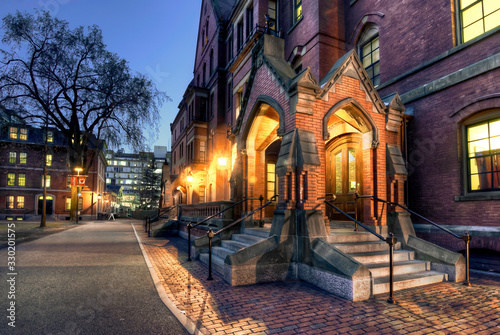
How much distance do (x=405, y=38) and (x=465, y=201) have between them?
18.4 ft

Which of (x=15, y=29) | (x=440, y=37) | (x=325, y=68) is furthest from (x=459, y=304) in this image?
(x=15, y=29)

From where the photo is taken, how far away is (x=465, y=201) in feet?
26.5

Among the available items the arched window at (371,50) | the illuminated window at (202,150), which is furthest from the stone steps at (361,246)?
the illuminated window at (202,150)

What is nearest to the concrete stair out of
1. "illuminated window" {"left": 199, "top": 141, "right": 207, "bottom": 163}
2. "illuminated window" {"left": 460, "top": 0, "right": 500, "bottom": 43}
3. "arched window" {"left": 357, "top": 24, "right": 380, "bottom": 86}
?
"arched window" {"left": 357, "top": 24, "right": 380, "bottom": 86}

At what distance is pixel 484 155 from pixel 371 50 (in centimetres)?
605

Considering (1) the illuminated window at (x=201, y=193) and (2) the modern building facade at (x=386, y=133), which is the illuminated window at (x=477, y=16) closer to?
(2) the modern building facade at (x=386, y=133)

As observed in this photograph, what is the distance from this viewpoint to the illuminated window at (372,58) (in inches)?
464

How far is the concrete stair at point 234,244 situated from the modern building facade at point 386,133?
96cm

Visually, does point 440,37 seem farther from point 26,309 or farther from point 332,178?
point 26,309

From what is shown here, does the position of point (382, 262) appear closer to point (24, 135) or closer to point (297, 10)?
point (297, 10)

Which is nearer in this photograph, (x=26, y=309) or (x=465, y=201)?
(x=26, y=309)

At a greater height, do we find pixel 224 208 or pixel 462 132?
pixel 462 132

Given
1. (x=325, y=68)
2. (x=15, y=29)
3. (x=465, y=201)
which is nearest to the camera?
(x=465, y=201)

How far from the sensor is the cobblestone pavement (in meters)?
4.29
